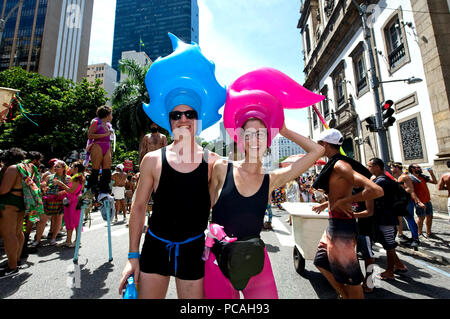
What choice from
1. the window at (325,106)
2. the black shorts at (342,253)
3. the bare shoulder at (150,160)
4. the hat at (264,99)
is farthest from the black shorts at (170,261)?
the window at (325,106)

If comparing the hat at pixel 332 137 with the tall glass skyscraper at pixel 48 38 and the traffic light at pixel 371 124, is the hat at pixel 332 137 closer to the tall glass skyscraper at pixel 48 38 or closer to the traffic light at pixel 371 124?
the traffic light at pixel 371 124

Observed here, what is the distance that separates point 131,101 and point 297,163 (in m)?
20.5

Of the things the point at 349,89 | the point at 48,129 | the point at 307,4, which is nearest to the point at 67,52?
the point at 48,129

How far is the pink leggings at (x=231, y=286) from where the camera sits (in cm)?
141

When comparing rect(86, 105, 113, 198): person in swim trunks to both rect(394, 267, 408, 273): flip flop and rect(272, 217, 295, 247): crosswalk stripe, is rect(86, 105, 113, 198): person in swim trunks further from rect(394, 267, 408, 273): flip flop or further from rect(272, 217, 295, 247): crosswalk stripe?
rect(394, 267, 408, 273): flip flop

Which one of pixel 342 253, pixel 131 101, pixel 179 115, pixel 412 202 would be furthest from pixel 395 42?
pixel 131 101

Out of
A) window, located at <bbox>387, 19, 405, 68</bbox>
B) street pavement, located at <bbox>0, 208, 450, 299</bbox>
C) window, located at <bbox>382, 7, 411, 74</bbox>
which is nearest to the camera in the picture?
street pavement, located at <bbox>0, 208, 450, 299</bbox>

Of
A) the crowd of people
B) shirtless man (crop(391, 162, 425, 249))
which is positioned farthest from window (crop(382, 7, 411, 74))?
the crowd of people

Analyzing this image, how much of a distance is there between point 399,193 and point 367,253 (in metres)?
1.46

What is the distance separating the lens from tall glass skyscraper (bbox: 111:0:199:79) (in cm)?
10700

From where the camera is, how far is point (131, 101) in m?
19.3

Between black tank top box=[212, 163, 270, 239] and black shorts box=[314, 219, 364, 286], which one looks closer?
black tank top box=[212, 163, 270, 239]

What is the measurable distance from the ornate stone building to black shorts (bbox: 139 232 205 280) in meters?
8.65

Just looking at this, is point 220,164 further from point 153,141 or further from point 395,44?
point 395,44
